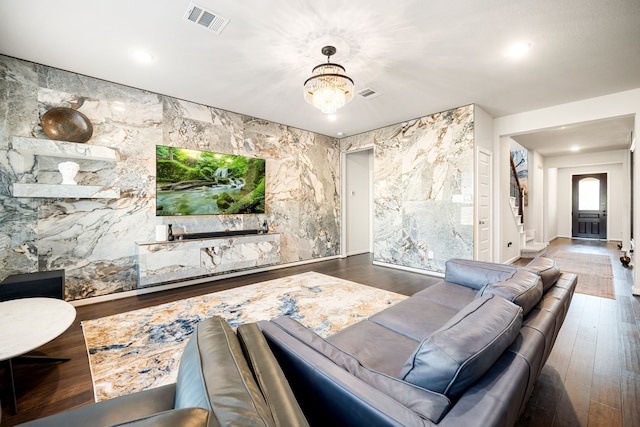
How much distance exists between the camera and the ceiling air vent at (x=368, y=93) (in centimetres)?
371

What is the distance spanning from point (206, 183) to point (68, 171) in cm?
165

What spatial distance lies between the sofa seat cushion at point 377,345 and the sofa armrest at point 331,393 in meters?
0.34

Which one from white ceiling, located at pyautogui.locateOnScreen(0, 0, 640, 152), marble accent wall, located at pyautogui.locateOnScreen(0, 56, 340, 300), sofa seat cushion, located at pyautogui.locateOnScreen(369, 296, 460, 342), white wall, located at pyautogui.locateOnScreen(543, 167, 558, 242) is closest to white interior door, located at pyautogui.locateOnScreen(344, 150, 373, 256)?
marble accent wall, located at pyautogui.locateOnScreen(0, 56, 340, 300)

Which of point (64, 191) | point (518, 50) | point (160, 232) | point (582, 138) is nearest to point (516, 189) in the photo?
point (582, 138)

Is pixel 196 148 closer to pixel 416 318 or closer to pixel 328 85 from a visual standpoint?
pixel 328 85

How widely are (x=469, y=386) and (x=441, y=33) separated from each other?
9.41 feet

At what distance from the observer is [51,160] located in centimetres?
316

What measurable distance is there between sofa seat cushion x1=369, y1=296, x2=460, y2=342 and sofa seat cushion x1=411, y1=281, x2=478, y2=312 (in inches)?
2.4

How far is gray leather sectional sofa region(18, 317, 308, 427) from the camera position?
0.58 meters

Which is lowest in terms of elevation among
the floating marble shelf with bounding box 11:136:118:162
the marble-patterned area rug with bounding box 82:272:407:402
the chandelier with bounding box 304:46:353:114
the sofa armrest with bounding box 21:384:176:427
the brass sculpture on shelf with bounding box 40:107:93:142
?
the marble-patterned area rug with bounding box 82:272:407:402

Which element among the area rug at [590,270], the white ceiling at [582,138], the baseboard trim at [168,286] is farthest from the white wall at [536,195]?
the baseboard trim at [168,286]

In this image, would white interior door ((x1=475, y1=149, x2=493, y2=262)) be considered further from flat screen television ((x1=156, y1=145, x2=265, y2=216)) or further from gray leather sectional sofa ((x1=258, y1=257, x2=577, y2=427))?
flat screen television ((x1=156, y1=145, x2=265, y2=216))

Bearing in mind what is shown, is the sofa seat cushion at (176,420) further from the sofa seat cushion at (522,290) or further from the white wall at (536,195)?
the white wall at (536,195)

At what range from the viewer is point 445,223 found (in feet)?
15.0
